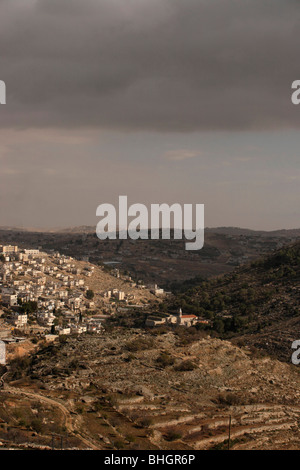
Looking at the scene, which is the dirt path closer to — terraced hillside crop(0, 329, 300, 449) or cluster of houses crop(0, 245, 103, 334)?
terraced hillside crop(0, 329, 300, 449)

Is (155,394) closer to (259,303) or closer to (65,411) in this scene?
(65,411)

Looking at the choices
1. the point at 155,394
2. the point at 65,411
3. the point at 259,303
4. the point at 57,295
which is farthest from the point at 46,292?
the point at 65,411

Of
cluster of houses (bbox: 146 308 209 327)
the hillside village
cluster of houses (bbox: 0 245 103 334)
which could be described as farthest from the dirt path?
cluster of houses (bbox: 146 308 209 327)

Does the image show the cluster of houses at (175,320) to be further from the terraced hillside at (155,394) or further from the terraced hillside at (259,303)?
the terraced hillside at (155,394)

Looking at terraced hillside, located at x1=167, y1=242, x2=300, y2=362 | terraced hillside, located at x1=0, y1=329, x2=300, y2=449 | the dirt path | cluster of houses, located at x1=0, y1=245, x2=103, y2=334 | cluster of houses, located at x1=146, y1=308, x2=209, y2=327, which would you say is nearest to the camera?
the dirt path

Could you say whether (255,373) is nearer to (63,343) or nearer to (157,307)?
(63,343)

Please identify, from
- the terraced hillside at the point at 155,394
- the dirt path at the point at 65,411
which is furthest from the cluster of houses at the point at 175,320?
the dirt path at the point at 65,411

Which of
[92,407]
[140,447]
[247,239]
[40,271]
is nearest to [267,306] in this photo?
[92,407]

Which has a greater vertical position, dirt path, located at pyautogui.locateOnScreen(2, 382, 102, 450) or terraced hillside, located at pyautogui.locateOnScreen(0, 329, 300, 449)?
dirt path, located at pyautogui.locateOnScreen(2, 382, 102, 450)
